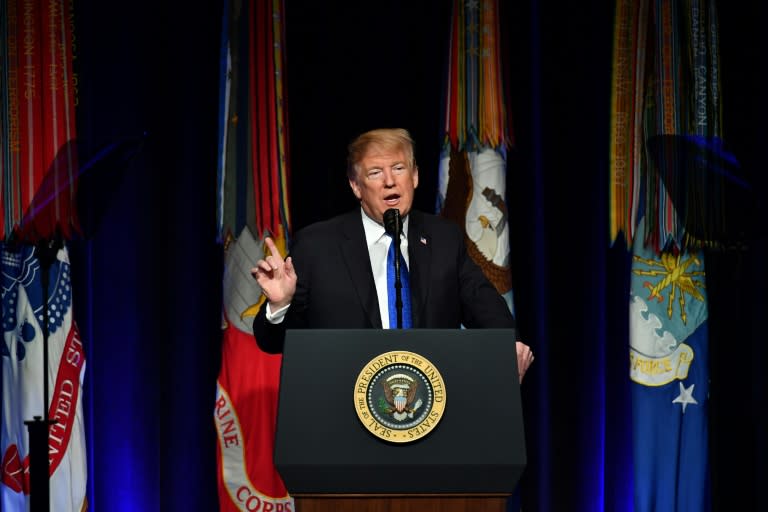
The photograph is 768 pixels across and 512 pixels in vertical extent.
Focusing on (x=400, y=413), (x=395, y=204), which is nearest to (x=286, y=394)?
(x=400, y=413)

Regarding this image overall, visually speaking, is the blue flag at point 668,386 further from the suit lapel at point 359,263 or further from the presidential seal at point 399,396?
the presidential seal at point 399,396

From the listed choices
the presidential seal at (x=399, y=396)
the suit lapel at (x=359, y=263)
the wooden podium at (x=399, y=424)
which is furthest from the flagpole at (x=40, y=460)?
the presidential seal at (x=399, y=396)

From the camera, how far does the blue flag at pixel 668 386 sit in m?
3.86

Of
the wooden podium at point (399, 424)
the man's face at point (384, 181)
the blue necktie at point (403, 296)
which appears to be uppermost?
the man's face at point (384, 181)

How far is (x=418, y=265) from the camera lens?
8.96 ft

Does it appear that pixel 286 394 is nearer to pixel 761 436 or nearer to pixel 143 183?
pixel 143 183

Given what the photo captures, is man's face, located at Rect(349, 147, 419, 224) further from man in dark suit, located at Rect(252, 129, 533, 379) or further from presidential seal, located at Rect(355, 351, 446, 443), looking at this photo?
presidential seal, located at Rect(355, 351, 446, 443)

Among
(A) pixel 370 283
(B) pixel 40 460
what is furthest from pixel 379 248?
(B) pixel 40 460

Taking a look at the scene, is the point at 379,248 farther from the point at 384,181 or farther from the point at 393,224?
the point at 393,224

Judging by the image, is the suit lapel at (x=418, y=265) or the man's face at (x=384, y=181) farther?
the man's face at (x=384, y=181)

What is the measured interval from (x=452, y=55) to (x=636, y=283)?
1160 millimetres

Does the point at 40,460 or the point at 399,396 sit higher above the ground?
the point at 399,396

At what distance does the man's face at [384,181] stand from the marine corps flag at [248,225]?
100cm

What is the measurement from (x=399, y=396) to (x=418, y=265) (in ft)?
2.50
